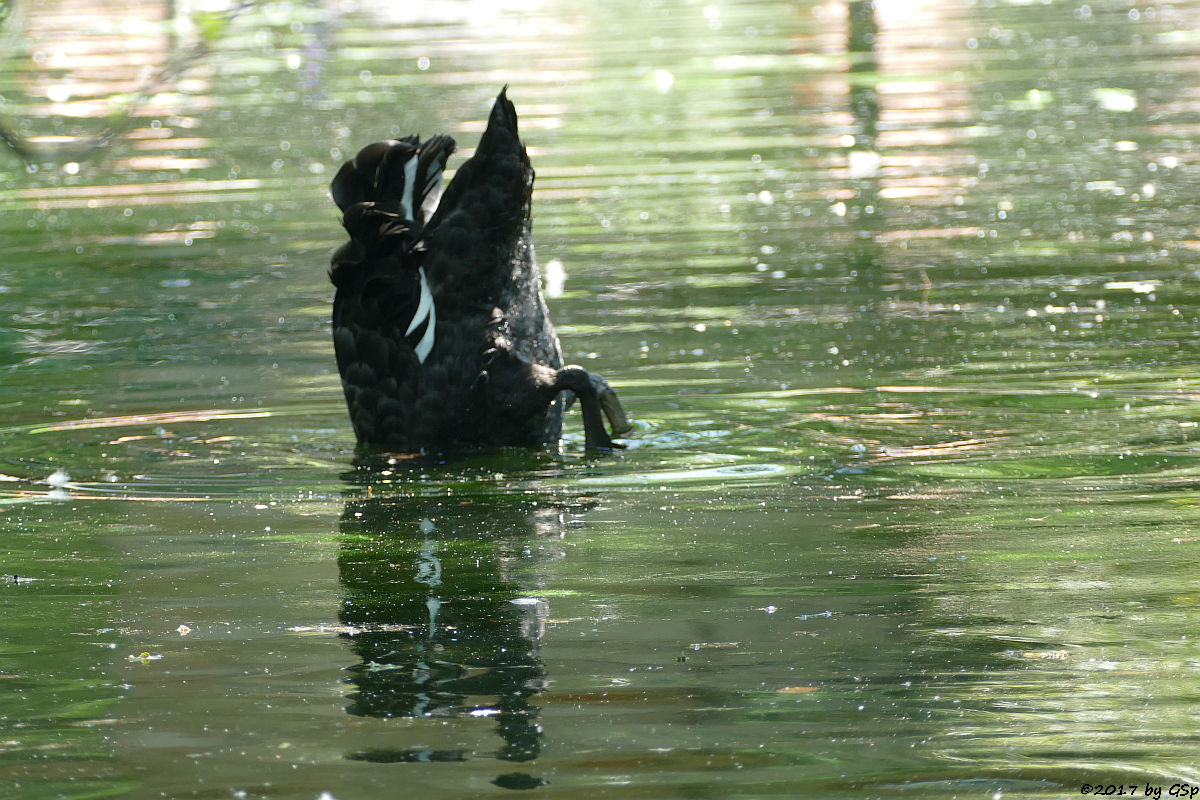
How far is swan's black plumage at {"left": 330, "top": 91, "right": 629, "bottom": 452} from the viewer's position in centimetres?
714

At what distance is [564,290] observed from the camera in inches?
404

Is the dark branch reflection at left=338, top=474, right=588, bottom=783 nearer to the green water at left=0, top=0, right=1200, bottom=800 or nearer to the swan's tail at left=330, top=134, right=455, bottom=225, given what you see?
the green water at left=0, top=0, right=1200, bottom=800

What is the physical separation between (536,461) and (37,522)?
5.92 feet

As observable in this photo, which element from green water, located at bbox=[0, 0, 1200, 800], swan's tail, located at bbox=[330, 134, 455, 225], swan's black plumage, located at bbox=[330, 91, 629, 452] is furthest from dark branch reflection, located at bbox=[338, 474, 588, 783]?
swan's tail, located at bbox=[330, 134, 455, 225]

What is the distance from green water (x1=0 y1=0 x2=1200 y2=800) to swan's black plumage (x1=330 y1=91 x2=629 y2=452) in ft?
0.83

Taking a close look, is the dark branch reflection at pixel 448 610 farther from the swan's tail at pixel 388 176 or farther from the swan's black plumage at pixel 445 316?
the swan's tail at pixel 388 176

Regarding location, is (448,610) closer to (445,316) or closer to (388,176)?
(445,316)

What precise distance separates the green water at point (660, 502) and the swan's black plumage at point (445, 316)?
254 mm

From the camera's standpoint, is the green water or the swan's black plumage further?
the swan's black plumage

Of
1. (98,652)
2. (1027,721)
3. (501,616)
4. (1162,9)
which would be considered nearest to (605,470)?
(501,616)

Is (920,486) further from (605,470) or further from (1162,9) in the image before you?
(1162,9)

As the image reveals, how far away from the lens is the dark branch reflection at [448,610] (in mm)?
4395

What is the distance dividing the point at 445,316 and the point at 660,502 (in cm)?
154

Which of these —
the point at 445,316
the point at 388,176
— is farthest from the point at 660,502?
the point at 388,176
